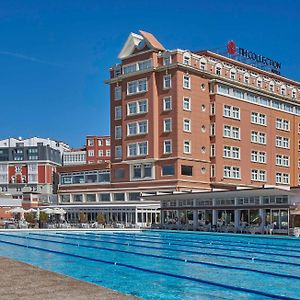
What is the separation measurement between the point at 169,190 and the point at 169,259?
32116mm

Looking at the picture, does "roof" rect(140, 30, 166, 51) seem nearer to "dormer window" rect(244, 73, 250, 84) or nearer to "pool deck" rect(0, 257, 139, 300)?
"dormer window" rect(244, 73, 250, 84)

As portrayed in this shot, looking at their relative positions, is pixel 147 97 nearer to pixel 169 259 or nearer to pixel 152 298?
pixel 169 259

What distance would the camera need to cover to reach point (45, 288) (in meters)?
9.68

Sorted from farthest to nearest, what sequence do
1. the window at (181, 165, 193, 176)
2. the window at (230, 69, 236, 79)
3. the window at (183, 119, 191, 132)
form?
the window at (230, 69, 236, 79) → the window at (183, 119, 191, 132) → the window at (181, 165, 193, 176)

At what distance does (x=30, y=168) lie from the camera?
97812mm

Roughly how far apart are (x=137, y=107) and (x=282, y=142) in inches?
764

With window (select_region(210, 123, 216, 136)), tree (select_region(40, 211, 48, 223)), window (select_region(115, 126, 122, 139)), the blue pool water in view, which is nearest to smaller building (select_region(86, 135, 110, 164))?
window (select_region(115, 126, 122, 139))

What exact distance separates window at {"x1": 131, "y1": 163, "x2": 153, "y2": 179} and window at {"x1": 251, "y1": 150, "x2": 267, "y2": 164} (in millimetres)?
12720

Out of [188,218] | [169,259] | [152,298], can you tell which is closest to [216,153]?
[188,218]

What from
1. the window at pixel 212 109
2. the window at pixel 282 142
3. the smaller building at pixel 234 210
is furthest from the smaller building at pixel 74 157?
the smaller building at pixel 234 210

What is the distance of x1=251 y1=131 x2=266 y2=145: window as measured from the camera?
5885 centimetres

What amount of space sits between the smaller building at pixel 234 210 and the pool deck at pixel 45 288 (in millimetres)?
23596

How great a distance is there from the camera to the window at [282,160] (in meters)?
62.1

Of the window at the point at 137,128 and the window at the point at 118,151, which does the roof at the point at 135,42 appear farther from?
the window at the point at 118,151
